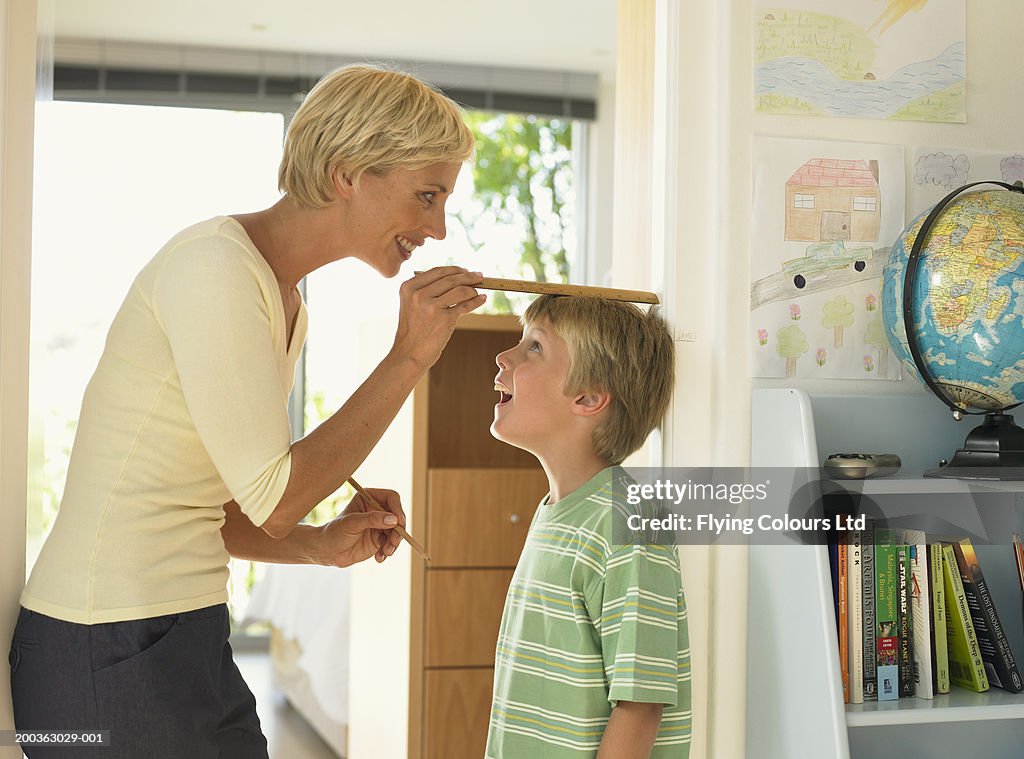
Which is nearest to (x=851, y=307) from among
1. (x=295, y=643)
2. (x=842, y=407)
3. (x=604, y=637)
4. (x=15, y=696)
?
(x=842, y=407)

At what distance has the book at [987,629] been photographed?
1.63 metres

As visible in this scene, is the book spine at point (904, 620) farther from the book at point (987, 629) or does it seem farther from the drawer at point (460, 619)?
the drawer at point (460, 619)

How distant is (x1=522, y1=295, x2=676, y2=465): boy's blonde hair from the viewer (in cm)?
165

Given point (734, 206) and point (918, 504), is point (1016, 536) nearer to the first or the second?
point (918, 504)

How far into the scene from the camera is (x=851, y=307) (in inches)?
68.5

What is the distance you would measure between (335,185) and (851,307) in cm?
87

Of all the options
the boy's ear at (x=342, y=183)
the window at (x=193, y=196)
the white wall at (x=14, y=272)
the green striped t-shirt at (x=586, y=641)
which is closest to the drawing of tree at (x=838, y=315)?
the green striped t-shirt at (x=586, y=641)

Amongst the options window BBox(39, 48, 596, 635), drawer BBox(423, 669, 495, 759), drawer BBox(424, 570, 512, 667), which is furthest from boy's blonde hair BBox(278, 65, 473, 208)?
window BBox(39, 48, 596, 635)

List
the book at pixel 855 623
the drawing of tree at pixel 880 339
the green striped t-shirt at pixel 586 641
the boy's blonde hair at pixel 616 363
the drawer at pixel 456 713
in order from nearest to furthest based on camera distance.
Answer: the green striped t-shirt at pixel 586 641 → the book at pixel 855 623 → the boy's blonde hair at pixel 616 363 → the drawing of tree at pixel 880 339 → the drawer at pixel 456 713

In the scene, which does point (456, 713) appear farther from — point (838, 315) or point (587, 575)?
point (838, 315)

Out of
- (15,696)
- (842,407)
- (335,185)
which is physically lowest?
(15,696)

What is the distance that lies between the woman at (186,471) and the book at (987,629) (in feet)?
3.03

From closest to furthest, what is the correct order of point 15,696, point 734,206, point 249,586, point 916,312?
point 15,696
point 916,312
point 734,206
point 249,586

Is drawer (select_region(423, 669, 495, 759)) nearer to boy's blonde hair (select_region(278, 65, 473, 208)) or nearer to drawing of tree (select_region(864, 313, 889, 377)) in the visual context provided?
drawing of tree (select_region(864, 313, 889, 377))
